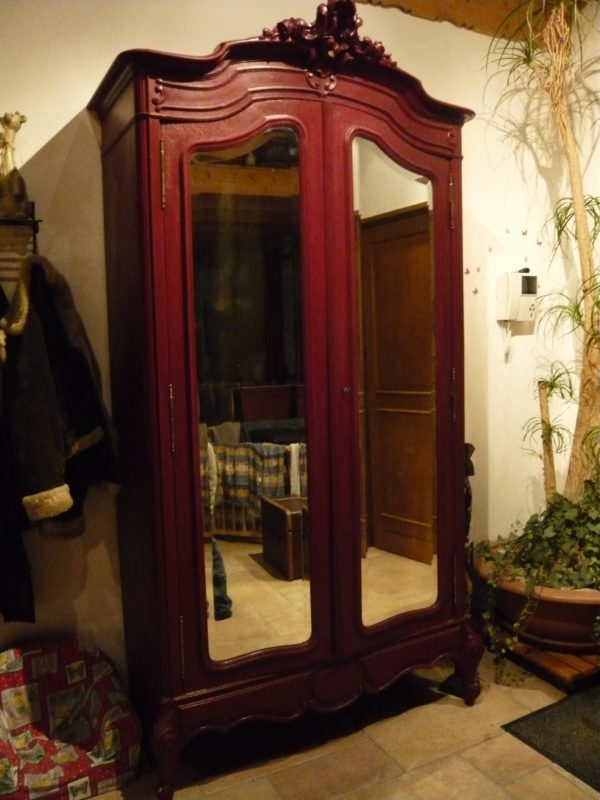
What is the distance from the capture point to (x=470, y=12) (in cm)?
258

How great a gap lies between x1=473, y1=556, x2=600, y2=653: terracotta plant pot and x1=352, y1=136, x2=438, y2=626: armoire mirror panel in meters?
0.50

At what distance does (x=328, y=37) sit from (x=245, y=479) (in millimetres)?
1223

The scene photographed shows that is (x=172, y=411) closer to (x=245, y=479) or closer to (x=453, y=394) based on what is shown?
(x=245, y=479)

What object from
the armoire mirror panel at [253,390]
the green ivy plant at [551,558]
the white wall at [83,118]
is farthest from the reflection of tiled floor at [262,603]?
the green ivy plant at [551,558]

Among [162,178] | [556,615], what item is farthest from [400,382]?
[556,615]

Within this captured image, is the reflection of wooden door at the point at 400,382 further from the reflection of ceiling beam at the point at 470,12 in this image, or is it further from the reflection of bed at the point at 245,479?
the reflection of ceiling beam at the point at 470,12

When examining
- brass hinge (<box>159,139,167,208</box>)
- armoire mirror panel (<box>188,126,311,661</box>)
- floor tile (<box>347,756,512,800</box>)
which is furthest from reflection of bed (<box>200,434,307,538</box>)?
floor tile (<box>347,756,512,800</box>)

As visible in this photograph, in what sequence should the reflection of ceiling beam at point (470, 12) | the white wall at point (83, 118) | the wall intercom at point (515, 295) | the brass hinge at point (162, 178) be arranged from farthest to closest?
the wall intercom at point (515, 295), the reflection of ceiling beam at point (470, 12), the white wall at point (83, 118), the brass hinge at point (162, 178)

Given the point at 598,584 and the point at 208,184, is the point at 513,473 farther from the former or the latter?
the point at 208,184

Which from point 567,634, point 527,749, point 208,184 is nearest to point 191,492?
point 208,184

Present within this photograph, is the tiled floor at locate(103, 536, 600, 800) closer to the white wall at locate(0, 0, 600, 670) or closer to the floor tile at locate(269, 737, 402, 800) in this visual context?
the floor tile at locate(269, 737, 402, 800)

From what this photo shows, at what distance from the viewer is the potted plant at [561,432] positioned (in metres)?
2.33

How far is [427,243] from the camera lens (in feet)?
6.46

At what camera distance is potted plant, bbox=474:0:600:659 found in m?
2.33
